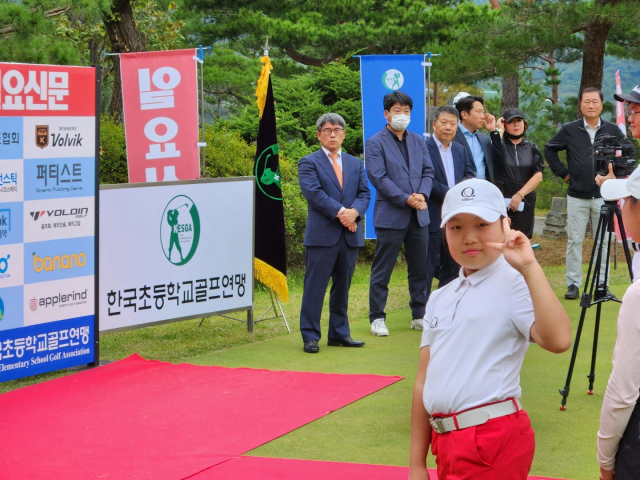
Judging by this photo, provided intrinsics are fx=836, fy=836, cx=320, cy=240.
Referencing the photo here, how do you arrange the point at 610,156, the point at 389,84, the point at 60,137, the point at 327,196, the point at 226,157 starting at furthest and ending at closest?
the point at 226,157 < the point at 389,84 < the point at 327,196 < the point at 60,137 < the point at 610,156

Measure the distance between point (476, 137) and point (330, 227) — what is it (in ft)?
5.79

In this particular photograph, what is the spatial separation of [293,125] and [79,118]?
24.9ft

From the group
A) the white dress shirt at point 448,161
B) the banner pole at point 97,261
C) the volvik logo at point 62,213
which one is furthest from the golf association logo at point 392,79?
the volvik logo at point 62,213

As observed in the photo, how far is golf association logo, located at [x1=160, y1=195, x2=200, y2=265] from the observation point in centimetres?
611

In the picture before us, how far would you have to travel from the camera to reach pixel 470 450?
198 cm

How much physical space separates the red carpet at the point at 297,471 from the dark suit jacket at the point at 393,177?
9.67 feet

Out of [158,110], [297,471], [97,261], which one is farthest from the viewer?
[158,110]

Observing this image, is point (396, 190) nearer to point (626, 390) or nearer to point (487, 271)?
point (487, 271)

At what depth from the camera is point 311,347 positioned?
5.98 meters

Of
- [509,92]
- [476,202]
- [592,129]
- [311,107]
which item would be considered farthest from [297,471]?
[509,92]

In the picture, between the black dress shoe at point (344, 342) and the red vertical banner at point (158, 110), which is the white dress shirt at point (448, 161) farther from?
the red vertical banner at point (158, 110)

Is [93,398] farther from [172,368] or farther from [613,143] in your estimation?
[613,143]

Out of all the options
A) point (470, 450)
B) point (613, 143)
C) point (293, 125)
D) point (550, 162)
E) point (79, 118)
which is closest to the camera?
point (470, 450)

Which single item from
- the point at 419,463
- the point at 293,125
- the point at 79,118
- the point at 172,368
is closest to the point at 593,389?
the point at 172,368
